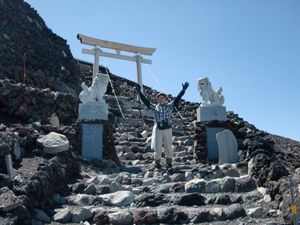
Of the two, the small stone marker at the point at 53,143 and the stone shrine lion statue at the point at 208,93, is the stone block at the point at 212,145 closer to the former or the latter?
the stone shrine lion statue at the point at 208,93

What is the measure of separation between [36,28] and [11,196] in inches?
1204

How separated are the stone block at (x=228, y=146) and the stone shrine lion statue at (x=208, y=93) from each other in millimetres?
1705

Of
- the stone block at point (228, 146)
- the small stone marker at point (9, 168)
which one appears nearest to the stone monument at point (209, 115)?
the stone block at point (228, 146)

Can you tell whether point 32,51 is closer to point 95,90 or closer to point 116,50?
point 116,50

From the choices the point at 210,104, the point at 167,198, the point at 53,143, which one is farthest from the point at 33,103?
the point at 167,198

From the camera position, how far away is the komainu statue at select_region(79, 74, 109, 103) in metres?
11.9

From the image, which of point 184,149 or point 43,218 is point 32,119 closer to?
point 184,149

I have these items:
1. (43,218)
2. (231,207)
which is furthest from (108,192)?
(231,207)

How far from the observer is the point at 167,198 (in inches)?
292

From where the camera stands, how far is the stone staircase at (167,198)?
6566 millimetres

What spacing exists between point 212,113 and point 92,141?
3.08 metres

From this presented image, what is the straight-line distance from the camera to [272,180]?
7.34 metres

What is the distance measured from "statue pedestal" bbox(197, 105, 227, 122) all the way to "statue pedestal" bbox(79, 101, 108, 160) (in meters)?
2.47

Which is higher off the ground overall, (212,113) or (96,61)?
(96,61)
